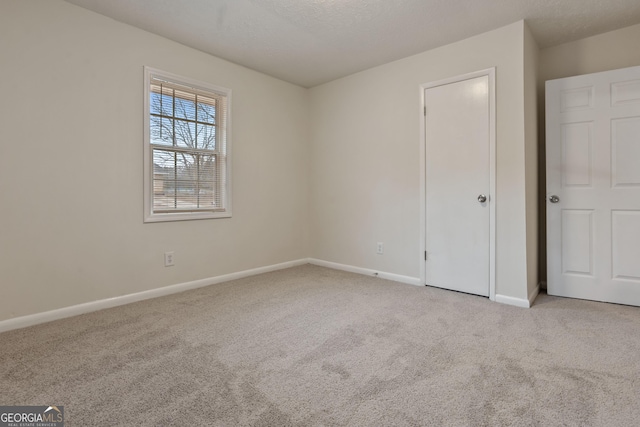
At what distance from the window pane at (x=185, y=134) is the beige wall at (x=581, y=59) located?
354 cm

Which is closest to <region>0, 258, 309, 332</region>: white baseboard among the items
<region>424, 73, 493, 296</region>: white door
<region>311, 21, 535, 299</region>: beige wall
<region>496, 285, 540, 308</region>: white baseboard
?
<region>311, 21, 535, 299</region>: beige wall

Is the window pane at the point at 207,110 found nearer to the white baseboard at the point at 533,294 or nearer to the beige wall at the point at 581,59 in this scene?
the beige wall at the point at 581,59

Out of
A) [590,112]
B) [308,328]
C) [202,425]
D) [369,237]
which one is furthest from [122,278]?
[590,112]

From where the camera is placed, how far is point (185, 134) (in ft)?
10.4

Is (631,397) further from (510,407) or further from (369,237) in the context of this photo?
(369,237)

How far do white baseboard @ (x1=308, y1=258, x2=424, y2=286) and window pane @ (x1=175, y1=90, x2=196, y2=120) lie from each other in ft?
7.90

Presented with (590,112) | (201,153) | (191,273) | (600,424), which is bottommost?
(600,424)

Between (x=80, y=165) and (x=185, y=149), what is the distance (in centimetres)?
91

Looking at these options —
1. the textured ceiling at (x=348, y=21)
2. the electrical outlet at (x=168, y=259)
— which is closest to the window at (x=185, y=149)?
the electrical outlet at (x=168, y=259)

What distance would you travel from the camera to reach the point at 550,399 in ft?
4.72

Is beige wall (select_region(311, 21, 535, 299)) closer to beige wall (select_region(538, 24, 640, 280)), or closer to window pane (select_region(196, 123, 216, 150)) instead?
beige wall (select_region(538, 24, 640, 280))

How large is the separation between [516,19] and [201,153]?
3143 mm

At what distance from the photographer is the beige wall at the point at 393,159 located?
2707 mm

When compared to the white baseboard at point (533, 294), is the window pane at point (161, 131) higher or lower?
higher
